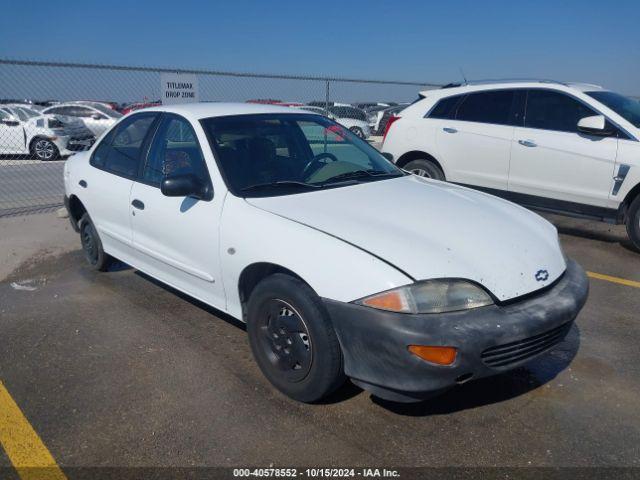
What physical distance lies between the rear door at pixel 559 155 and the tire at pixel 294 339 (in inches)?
171

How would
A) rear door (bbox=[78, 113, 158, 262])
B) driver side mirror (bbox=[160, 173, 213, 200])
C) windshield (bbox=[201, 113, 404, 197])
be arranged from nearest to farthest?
driver side mirror (bbox=[160, 173, 213, 200])
windshield (bbox=[201, 113, 404, 197])
rear door (bbox=[78, 113, 158, 262])

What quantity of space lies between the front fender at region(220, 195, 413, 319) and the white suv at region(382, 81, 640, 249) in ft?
11.6

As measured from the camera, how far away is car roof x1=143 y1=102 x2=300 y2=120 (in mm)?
3904

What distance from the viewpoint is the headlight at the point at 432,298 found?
2.50 m

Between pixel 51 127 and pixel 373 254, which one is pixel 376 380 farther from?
pixel 51 127

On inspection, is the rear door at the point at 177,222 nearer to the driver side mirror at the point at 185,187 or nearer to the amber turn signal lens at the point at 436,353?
the driver side mirror at the point at 185,187

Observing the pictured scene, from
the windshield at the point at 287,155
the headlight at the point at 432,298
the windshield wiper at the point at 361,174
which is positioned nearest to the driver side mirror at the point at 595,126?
the windshield at the point at 287,155

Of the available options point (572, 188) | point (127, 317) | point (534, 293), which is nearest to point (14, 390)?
point (127, 317)

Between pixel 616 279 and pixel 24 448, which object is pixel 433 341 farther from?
pixel 616 279

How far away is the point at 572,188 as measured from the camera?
19.9 ft

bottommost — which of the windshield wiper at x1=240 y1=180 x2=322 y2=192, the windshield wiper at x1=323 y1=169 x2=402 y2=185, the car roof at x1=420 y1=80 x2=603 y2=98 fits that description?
the windshield wiper at x1=240 y1=180 x2=322 y2=192

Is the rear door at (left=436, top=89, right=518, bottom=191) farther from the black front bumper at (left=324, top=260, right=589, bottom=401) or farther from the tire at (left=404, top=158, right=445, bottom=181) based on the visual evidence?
the black front bumper at (left=324, top=260, right=589, bottom=401)

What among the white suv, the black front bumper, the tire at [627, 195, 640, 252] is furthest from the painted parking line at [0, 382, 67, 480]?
the tire at [627, 195, 640, 252]

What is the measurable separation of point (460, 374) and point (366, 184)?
156cm
